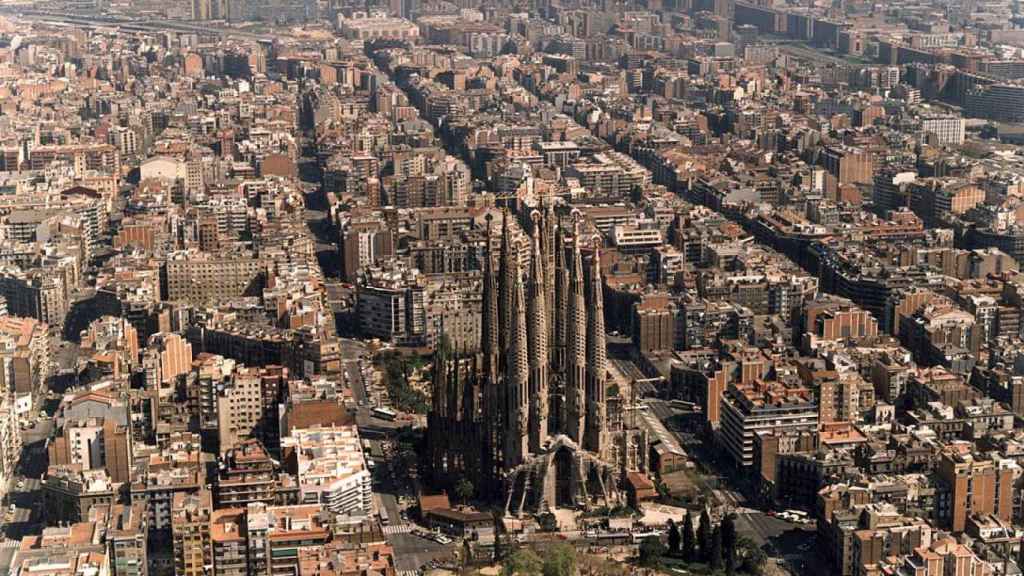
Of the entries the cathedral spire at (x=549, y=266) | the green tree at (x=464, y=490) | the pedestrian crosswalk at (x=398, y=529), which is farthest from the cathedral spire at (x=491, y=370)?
the pedestrian crosswalk at (x=398, y=529)

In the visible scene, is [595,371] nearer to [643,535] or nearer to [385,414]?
[643,535]

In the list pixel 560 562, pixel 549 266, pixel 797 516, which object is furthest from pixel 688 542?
pixel 549 266

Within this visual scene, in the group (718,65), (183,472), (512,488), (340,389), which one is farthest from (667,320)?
(718,65)

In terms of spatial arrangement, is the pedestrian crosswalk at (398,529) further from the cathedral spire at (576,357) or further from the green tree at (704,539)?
the green tree at (704,539)

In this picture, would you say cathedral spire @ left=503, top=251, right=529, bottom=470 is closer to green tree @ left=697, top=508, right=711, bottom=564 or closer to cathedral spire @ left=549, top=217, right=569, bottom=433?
cathedral spire @ left=549, top=217, right=569, bottom=433

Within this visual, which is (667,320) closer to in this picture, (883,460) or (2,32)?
(883,460)
